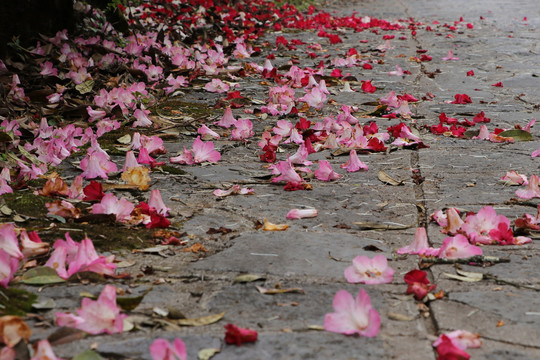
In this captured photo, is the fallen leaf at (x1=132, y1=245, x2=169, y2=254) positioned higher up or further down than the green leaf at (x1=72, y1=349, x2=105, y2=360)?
further down

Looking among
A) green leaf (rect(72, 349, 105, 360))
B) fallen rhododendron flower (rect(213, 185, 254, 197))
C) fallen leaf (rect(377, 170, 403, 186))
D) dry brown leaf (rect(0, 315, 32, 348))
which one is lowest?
fallen rhododendron flower (rect(213, 185, 254, 197))

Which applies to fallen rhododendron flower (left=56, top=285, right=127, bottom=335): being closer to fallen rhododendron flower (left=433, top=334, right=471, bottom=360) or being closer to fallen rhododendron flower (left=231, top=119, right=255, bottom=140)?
fallen rhododendron flower (left=433, top=334, right=471, bottom=360)

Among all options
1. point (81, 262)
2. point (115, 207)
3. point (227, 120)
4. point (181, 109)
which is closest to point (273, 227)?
point (115, 207)

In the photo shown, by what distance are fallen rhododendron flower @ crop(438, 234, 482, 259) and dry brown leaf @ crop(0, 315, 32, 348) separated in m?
1.05

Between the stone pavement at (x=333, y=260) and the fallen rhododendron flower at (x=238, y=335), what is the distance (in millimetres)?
14

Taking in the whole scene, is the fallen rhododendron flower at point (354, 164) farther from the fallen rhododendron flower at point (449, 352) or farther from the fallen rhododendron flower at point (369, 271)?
the fallen rhododendron flower at point (449, 352)

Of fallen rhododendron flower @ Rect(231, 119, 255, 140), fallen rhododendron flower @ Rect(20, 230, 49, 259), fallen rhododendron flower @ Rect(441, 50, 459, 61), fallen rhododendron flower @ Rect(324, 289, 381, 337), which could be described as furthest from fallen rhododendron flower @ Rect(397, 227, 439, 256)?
fallen rhododendron flower @ Rect(441, 50, 459, 61)

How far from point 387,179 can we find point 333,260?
0.84 meters

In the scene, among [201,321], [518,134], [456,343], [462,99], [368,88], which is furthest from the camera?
[368,88]

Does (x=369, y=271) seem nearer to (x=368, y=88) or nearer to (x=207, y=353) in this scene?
(x=207, y=353)

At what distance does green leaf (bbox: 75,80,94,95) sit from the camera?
390 cm

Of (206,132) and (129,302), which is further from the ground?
(129,302)

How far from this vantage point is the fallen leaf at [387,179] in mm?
2424

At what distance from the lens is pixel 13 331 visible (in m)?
1.21
